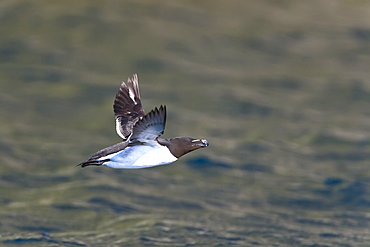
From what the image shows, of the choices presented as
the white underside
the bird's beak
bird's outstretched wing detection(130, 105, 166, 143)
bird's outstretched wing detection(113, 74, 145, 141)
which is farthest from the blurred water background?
bird's outstretched wing detection(130, 105, 166, 143)

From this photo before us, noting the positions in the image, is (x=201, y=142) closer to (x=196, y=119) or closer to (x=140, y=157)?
(x=140, y=157)

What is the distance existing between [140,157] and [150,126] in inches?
23.9

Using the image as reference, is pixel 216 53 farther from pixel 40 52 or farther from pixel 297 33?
pixel 40 52

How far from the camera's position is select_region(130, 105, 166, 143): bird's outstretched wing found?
35.8 ft

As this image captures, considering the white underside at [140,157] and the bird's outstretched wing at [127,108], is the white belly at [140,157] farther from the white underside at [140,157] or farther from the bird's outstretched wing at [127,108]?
the bird's outstretched wing at [127,108]

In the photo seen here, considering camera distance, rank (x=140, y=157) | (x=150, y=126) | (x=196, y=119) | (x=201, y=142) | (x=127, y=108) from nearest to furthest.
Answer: (x=150, y=126) < (x=140, y=157) < (x=201, y=142) < (x=127, y=108) < (x=196, y=119)

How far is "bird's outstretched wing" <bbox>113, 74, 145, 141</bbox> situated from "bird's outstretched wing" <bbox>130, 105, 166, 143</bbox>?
4.65 ft

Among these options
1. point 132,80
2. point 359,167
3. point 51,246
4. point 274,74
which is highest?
point 274,74

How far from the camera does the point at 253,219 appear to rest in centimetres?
2309

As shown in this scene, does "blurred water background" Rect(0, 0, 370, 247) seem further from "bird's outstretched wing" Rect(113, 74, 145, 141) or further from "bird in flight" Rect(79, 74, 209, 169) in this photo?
"bird in flight" Rect(79, 74, 209, 169)

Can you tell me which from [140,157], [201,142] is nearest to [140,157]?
[140,157]

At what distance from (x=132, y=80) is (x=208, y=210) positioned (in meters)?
10.4

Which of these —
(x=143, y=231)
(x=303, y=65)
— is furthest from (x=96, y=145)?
(x=303, y=65)

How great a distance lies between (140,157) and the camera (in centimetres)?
1155
